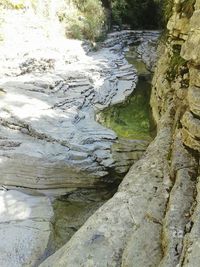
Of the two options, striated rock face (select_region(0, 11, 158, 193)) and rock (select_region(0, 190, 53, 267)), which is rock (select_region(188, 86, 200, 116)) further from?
striated rock face (select_region(0, 11, 158, 193))

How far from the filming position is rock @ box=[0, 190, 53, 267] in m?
6.61

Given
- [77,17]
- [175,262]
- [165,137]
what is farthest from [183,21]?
[77,17]

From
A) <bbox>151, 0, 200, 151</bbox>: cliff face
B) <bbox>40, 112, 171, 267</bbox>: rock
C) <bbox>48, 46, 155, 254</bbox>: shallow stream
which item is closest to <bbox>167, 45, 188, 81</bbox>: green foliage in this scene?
<bbox>151, 0, 200, 151</bbox>: cliff face

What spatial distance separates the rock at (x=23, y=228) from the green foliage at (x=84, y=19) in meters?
13.6

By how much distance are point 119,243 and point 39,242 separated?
187cm

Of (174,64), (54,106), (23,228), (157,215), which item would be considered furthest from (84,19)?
(157,215)

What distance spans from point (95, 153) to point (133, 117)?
340 cm

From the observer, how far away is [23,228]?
284 inches

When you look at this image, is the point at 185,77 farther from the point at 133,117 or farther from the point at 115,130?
the point at 133,117

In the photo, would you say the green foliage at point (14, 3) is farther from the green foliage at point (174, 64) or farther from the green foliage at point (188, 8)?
the green foliage at point (188, 8)

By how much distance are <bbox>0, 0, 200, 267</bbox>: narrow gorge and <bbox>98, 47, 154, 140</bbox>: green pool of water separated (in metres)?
0.03

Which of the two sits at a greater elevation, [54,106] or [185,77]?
[185,77]

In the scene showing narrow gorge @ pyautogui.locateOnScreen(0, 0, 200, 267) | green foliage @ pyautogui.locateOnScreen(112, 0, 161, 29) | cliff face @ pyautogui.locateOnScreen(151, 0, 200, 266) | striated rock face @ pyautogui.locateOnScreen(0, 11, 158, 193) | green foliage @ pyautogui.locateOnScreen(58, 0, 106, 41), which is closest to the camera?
cliff face @ pyautogui.locateOnScreen(151, 0, 200, 266)

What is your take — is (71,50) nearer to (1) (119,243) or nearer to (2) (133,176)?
(2) (133,176)
